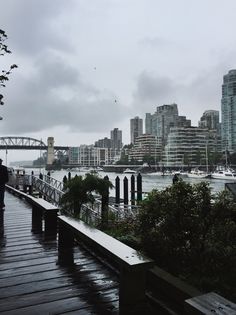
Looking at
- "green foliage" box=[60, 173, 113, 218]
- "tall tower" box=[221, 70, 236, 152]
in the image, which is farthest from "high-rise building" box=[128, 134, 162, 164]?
"green foliage" box=[60, 173, 113, 218]

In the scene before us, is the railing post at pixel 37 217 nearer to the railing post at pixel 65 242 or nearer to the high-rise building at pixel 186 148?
the railing post at pixel 65 242

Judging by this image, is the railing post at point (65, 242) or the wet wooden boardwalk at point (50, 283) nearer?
the wet wooden boardwalk at point (50, 283)

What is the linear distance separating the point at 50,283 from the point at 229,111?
16044cm

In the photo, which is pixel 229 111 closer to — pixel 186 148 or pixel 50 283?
pixel 186 148

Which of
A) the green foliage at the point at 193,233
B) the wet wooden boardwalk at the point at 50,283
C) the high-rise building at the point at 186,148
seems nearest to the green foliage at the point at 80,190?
the wet wooden boardwalk at the point at 50,283

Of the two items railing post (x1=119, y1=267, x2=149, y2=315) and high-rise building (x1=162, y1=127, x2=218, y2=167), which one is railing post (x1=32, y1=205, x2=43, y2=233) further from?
high-rise building (x1=162, y1=127, x2=218, y2=167)

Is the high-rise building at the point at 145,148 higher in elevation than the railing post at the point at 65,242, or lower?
higher

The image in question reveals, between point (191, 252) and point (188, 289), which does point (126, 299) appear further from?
point (191, 252)

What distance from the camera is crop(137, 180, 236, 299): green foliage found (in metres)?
3.58

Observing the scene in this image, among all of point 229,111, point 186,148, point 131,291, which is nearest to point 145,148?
point 186,148

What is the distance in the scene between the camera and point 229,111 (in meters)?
154

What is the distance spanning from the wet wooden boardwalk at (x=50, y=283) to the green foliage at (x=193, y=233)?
76cm

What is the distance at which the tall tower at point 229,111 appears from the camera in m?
151

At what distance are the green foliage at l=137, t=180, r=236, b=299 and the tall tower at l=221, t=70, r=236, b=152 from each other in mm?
150582
